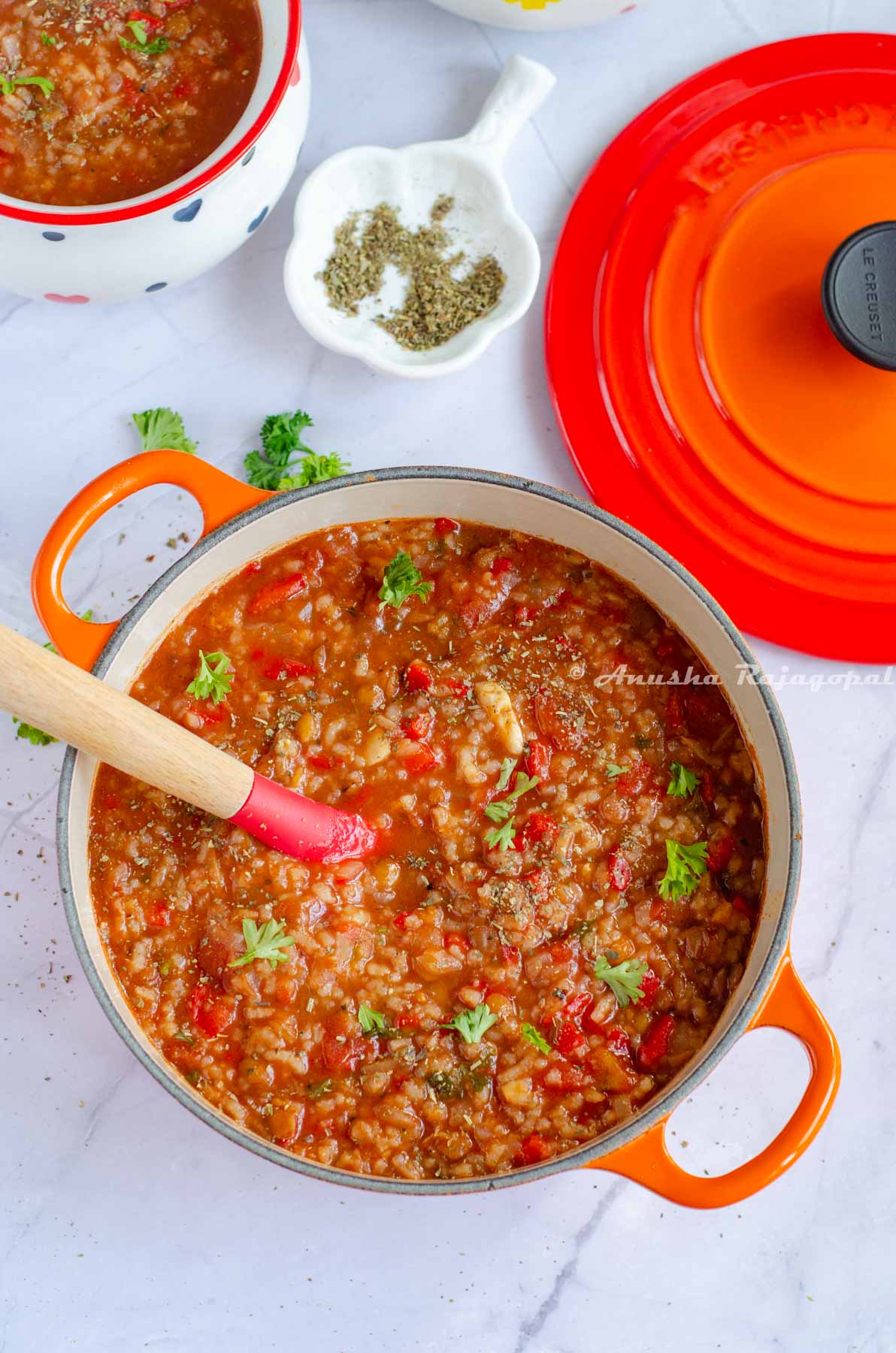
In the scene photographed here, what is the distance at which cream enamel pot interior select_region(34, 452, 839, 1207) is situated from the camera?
2.90m

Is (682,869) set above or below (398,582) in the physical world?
below

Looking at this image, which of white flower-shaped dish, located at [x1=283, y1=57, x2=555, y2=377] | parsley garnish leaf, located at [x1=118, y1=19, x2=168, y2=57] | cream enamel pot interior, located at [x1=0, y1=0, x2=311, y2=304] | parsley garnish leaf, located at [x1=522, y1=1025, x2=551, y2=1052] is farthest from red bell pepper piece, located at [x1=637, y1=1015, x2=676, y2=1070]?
parsley garnish leaf, located at [x1=118, y1=19, x2=168, y2=57]

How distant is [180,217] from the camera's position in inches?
124

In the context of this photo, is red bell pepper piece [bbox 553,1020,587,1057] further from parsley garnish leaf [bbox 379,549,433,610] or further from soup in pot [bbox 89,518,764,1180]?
parsley garnish leaf [bbox 379,549,433,610]

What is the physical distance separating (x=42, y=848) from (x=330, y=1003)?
41.1 inches

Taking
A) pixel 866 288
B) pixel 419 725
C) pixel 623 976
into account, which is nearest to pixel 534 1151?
pixel 623 976

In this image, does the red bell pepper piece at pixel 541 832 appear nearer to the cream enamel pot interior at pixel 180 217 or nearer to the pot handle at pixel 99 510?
the pot handle at pixel 99 510

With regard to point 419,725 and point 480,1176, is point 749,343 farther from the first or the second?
point 480,1176

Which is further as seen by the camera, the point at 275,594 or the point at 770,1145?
the point at 275,594

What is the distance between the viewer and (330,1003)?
317cm

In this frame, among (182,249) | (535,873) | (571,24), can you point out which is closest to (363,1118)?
(535,873)

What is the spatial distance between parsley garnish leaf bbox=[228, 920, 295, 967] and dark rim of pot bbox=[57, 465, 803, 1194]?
339mm

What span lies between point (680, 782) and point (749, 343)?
55.1 inches

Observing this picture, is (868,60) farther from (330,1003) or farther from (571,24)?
(330,1003)
